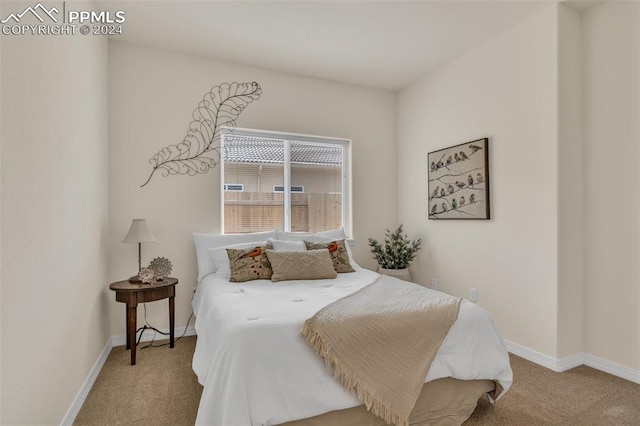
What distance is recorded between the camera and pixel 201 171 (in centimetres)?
345

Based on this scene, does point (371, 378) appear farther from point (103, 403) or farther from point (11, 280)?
point (103, 403)

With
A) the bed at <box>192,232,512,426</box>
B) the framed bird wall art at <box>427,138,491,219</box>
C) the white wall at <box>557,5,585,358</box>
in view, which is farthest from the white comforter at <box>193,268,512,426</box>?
the framed bird wall art at <box>427,138,491,219</box>

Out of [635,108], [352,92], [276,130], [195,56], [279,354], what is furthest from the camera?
[352,92]

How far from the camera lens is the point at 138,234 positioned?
113 inches

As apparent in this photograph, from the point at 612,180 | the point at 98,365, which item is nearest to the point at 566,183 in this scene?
the point at 612,180

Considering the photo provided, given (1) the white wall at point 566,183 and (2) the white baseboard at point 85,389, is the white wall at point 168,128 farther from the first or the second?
(1) the white wall at point 566,183

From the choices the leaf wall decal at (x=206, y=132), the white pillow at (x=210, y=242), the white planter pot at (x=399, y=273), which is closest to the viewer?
the white pillow at (x=210, y=242)

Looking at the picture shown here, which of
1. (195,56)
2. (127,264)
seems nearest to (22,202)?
(127,264)

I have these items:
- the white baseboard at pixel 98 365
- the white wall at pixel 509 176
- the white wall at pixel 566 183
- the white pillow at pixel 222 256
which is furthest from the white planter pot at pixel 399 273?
the white baseboard at pixel 98 365

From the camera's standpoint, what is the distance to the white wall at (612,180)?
2.41m

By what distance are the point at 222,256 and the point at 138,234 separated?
2.35ft

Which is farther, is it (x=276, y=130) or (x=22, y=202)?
(x=276, y=130)

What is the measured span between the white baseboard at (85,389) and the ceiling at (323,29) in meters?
2.71

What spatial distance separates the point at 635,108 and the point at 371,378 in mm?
2624
